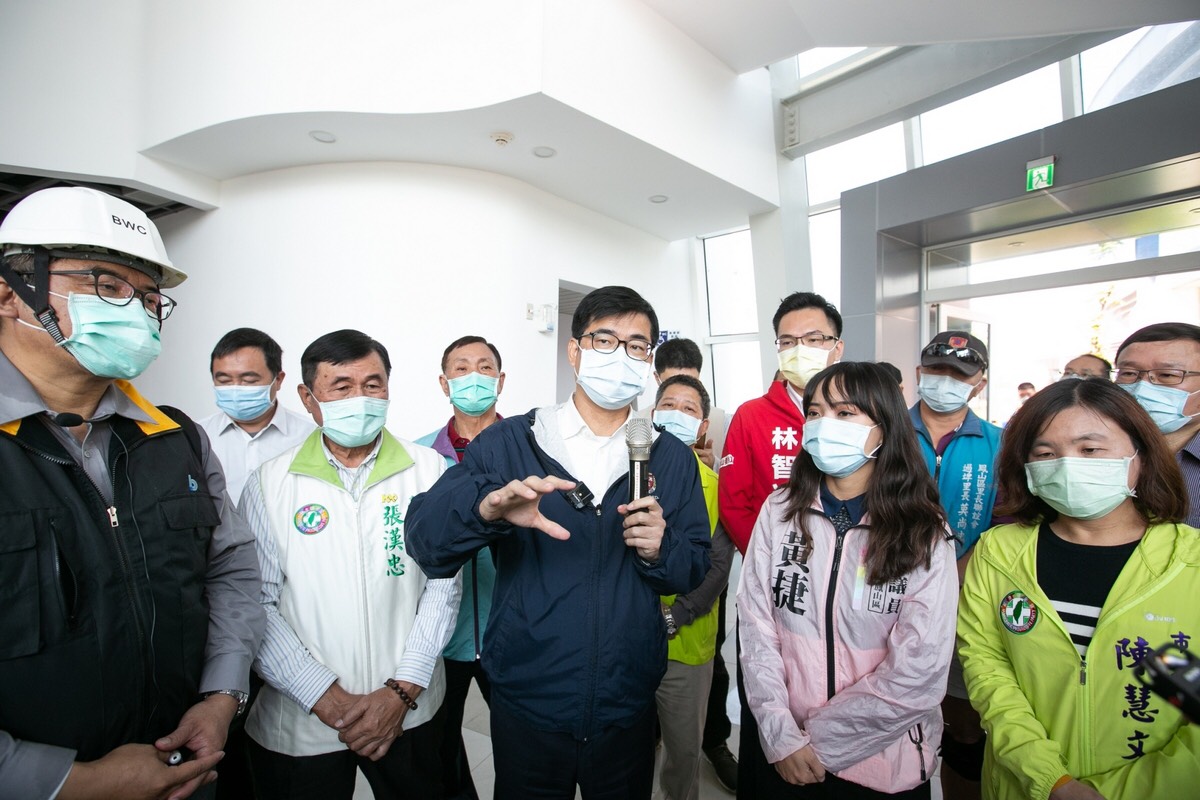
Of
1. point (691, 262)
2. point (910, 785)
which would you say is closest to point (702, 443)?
point (910, 785)

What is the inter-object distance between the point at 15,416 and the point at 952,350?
2.68 meters

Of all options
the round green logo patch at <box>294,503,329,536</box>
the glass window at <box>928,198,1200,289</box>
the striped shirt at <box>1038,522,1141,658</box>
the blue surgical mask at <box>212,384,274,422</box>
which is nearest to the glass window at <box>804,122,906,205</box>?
the glass window at <box>928,198,1200,289</box>

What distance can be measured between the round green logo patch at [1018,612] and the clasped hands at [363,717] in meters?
1.52

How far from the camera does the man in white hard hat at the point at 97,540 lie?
95cm

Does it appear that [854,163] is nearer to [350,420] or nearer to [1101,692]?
[1101,692]

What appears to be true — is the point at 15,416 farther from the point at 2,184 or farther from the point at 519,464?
the point at 2,184

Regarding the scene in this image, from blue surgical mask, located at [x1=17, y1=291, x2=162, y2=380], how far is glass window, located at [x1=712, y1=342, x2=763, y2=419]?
7.14m

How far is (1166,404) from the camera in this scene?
5.95 ft

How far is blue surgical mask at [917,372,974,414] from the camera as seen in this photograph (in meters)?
2.18

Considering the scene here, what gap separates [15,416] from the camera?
1003 mm

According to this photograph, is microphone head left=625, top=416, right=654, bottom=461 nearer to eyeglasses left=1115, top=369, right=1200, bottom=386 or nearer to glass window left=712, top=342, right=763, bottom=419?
eyeglasses left=1115, top=369, right=1200, bottom=386

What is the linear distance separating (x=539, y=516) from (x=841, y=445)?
2.78 ft

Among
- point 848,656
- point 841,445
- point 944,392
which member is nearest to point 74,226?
point 841,445

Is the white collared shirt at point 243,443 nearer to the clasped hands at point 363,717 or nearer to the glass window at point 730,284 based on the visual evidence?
the clasped hands at point 363,717
